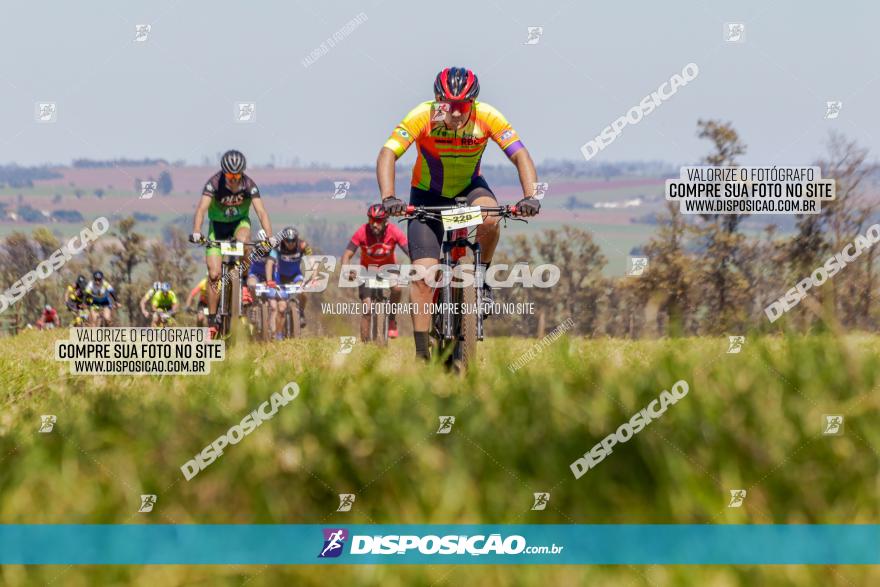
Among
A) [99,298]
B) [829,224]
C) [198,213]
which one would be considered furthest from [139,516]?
[99,298]

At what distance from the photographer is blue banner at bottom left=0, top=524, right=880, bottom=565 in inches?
187

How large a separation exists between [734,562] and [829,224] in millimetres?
6815

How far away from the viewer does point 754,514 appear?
5051mm

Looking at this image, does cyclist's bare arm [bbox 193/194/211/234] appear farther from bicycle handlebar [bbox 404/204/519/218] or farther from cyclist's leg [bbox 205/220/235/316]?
bicycle handlebar [bbox 404/204/519/218]

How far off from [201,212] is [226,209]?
414mm

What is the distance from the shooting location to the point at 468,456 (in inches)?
225

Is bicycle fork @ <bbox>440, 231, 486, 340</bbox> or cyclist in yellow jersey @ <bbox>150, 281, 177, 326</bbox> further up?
bicycle fork @ <bbox>440, 231, 486, 340</bbox>

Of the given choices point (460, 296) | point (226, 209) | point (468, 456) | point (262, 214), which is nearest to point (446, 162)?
point (460, 296)

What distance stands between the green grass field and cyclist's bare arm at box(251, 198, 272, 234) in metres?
3.33

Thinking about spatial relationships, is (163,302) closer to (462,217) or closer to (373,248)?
(373,248)

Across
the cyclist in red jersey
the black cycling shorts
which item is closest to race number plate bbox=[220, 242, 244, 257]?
the cyclist in red jersey

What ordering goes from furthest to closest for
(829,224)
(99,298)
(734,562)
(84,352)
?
(99,298) → (829,224) → (84,352) → (734,562)

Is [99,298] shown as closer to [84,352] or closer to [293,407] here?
[84,352]

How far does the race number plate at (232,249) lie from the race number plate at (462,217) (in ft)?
12.7
